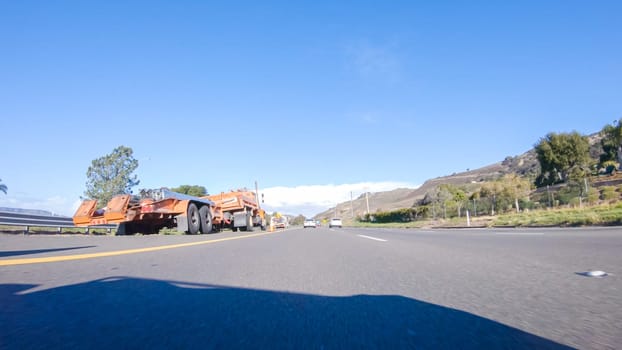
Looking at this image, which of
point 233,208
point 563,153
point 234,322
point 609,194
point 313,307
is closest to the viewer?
point 234,322

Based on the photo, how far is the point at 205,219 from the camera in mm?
18719

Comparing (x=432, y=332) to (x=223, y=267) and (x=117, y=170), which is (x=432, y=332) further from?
(x=117, y=170)

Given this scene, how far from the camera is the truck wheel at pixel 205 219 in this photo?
18345mm

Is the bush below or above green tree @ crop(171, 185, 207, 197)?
below

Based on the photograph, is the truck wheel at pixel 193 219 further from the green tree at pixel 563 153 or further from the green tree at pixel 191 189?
the green tree at pixel 191 189

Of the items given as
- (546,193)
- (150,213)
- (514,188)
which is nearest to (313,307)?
(150,213)

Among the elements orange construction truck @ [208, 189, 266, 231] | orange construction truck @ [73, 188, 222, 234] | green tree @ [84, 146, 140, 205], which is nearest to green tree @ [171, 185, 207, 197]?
green tree @ [84, 146, 140, 205]

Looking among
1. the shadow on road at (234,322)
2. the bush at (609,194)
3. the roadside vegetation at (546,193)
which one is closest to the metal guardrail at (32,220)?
the shadow on road at (234,322)

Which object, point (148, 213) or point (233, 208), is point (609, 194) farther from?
point (148, 213)

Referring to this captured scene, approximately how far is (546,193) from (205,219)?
26524 mm

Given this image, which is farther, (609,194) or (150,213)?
(609,194)

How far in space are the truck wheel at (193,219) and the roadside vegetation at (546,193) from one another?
16.3 m

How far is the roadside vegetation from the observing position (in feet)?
87.7

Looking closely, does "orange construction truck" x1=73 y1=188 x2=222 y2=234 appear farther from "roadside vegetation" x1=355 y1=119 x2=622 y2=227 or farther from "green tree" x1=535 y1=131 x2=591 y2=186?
"green tree" x1=535 y1=131 x2=591 y2=186
